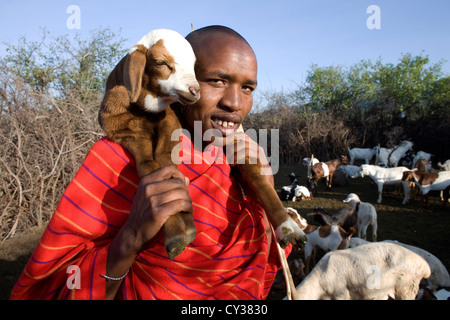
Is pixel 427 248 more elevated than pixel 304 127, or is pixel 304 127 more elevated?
pixel 304 127

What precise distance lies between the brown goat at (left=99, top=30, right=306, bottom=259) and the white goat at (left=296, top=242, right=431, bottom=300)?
3.42 metres

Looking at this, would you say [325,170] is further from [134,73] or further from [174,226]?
A: [174,226]

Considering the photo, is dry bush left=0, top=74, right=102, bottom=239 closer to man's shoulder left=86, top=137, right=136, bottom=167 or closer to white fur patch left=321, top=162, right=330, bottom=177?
man's shoulder left=86, top=137, right=136, bottom=167

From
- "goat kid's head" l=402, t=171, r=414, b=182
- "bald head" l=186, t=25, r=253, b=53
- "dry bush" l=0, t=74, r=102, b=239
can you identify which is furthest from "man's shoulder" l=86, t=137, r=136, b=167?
"goat kid's head" l=402, t=171, r=414, b=182

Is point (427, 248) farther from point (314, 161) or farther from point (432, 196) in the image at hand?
point (314, 161)

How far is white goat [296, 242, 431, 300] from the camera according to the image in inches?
171

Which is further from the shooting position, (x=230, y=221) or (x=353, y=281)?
(x=353, y=281)

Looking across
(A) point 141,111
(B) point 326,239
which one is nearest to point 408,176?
(B) point 326,239

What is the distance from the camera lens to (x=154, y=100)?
1365 mm

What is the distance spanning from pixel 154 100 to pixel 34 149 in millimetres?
9478

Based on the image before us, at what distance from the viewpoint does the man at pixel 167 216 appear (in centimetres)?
110
